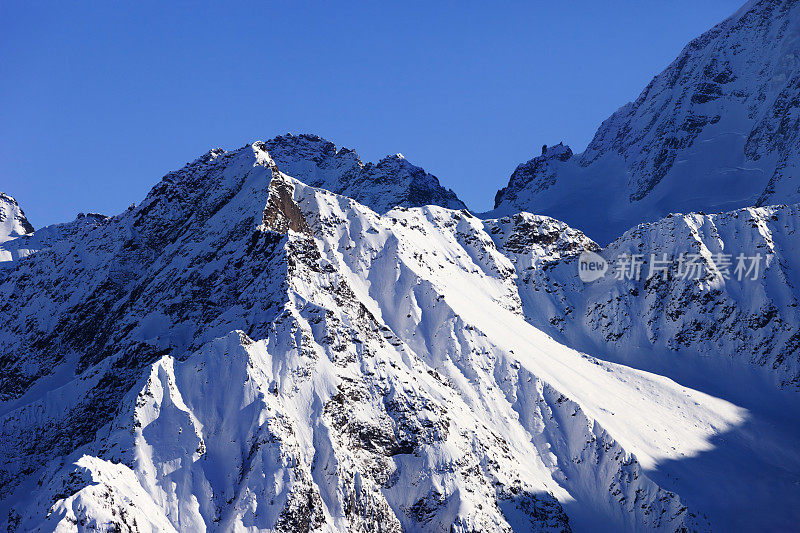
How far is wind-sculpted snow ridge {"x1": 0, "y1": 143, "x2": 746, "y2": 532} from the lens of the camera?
3219 inches

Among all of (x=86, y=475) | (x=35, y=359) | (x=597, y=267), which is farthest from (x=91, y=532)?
(x=597, y=267)

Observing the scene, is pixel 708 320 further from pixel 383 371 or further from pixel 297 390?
pixel 297 390

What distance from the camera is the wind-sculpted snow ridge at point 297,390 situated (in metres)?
81.8

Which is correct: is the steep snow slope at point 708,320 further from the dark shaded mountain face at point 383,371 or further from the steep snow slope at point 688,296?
the dark shaded mountain face at point 383,371

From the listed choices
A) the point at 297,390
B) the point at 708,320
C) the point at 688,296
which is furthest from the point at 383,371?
the point at 688,296

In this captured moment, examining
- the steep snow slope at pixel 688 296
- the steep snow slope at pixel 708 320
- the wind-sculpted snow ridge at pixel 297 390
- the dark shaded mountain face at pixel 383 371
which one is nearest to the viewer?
the wind-sculpted snow ridge at pixel 297 390

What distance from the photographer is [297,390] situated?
90.6m

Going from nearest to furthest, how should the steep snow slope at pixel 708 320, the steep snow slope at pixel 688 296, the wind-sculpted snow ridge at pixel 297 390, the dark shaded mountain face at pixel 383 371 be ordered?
the wind-sculpted snow ridge at pixel 297 390 → the dark shaded mountain face at pixel 383 371 → the steep snow slope at pixel 708 320 → the steep snow slope at pixel 688 296

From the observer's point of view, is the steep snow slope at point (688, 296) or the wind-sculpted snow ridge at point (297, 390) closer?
the wind-sculpted snow ridge at point (297, 390)

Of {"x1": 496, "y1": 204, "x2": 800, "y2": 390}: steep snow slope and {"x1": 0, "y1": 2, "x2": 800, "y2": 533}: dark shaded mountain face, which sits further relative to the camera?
{"x1": 496, "y1": 204, "x2": 800, "y2": 390}: steep snow slope

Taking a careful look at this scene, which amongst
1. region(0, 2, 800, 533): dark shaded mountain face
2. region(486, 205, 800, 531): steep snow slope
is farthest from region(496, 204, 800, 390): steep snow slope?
region(0, 2, 800, 533): dark shaded mountain face

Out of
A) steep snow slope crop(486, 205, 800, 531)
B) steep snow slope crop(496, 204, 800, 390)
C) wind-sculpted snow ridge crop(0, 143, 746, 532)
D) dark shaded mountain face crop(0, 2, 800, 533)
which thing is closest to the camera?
wind-sculpted snow ridge crop(0, 143, 746, 532)

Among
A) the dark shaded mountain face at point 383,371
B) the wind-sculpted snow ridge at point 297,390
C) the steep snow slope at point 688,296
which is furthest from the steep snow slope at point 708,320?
the wind-sculpted snow ridge at point 297,390

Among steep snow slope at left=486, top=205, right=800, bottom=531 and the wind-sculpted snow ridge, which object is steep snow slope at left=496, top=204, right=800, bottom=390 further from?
the wind-sculpted snow ridge
